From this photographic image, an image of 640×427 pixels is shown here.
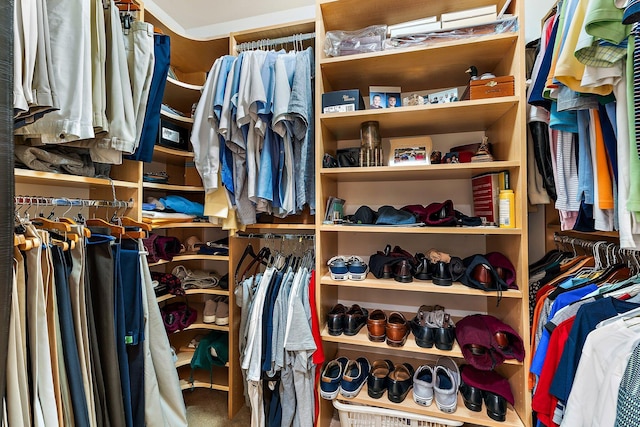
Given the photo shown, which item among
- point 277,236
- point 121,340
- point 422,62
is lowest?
point 121,340

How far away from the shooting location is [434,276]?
1.27 m

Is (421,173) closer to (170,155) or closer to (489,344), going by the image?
(489,344)

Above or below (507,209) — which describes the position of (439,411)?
below

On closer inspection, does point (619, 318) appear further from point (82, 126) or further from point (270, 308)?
point (82, 126)

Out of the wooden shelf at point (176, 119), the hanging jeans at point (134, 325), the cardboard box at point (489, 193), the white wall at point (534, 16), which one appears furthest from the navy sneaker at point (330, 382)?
the white wall at point (534, 16)

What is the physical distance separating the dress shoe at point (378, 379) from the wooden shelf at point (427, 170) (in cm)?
94

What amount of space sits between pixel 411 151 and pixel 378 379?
1.07m

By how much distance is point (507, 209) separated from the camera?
1.14 m

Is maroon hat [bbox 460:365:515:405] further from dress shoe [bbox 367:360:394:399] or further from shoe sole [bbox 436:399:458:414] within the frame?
dress shoe [bbox 367:360:394:399]

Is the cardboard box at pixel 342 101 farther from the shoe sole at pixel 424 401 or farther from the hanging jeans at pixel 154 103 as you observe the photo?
the shoe sole at pixel 424 401

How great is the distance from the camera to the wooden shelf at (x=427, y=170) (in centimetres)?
115

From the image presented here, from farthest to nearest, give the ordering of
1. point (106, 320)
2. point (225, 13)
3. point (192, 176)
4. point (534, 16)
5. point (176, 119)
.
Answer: point (225, 13)
point (192, 176)
point (176, 119)
point (534, 16)
point (106, 320)

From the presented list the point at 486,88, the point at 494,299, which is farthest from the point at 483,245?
the point at 486,88

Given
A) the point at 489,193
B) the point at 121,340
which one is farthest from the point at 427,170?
the point at 121,340
